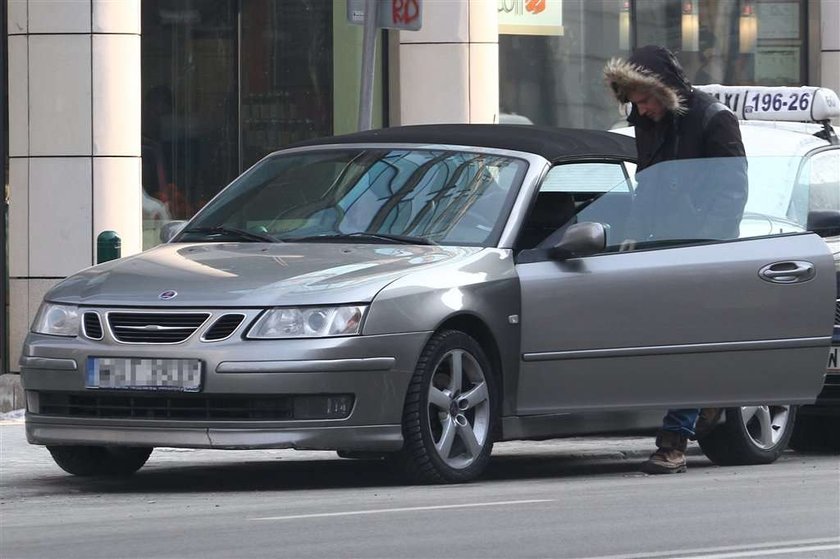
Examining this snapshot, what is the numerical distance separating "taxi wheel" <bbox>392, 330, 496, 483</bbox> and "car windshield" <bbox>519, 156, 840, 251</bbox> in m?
0.74

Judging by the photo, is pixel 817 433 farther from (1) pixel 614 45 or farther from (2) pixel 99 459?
(1) pixel 614 45

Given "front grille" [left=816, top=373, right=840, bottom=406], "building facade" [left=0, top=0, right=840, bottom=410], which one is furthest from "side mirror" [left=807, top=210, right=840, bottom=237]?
"building facade" [left=0, top=0, right=840, bottom=410]

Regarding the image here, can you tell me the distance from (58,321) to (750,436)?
357 cm

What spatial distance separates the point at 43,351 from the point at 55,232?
693cm

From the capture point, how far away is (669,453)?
950cm

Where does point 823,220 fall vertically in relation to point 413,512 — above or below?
above

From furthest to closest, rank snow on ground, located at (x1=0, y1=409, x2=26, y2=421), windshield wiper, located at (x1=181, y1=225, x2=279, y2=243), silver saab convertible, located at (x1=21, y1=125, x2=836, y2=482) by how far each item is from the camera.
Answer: snow on ground, located at (x1=0, y1=409, x2=26, y2=421), windshield wiper, located at (x1=181, y1=225, x2=279, y2=243), silver saab convertible, located at (x1=21, y1=125, x2=836, y2=482)

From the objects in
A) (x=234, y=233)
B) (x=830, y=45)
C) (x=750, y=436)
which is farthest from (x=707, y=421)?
(x=830, y=45)

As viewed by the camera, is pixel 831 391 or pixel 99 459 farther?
pixel 831 391

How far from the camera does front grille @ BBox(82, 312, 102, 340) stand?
848 cm

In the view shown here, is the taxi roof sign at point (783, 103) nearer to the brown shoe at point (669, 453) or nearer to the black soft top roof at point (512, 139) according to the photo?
the black soft top roof at point (512, 139)

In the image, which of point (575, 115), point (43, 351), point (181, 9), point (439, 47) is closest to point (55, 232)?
point (181, 9)

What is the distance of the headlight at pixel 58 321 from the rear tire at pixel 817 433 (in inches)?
181

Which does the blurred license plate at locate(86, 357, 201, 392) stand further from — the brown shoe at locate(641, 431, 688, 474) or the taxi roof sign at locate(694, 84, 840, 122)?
the taxi roof sign at locate(694, 84, 840, 122)
